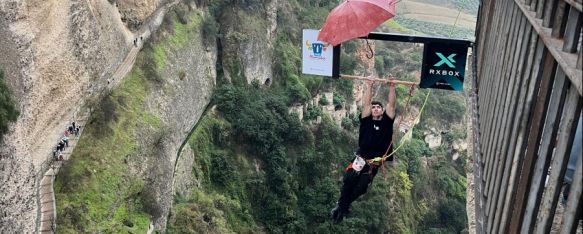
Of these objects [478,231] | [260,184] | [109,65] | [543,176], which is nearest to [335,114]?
[260,184]

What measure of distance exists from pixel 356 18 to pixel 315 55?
67.1 inches

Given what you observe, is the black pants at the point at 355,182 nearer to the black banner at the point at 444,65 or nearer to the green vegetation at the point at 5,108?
the black banner at the point at 444,65

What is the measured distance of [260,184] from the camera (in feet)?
83.6

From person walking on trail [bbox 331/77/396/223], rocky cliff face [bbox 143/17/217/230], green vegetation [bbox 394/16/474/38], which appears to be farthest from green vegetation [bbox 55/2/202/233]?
green vegetation [bbox 394/16/474/38]

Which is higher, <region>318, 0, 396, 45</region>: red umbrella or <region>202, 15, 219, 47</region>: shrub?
<region>318, 0, 396, 45</region>: red umbrella

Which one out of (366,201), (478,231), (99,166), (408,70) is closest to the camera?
(478,231)

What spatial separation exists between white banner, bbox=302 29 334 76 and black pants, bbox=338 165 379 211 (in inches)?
70.6

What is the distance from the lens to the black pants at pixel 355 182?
9.49 m

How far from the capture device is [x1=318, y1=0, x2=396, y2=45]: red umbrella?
8.04m

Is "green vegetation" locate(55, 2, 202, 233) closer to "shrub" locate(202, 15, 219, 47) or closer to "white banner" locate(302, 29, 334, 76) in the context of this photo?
"shrub" locate(202, 15, 219, 47)

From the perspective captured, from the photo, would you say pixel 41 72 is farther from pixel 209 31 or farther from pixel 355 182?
pixel 209 31

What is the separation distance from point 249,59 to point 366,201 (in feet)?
31.8

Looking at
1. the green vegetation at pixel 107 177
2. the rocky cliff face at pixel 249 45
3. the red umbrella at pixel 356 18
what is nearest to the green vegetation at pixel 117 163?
the green vegetation at pixel 107 177

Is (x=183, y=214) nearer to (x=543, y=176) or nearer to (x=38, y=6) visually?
(x=38, y=6)
